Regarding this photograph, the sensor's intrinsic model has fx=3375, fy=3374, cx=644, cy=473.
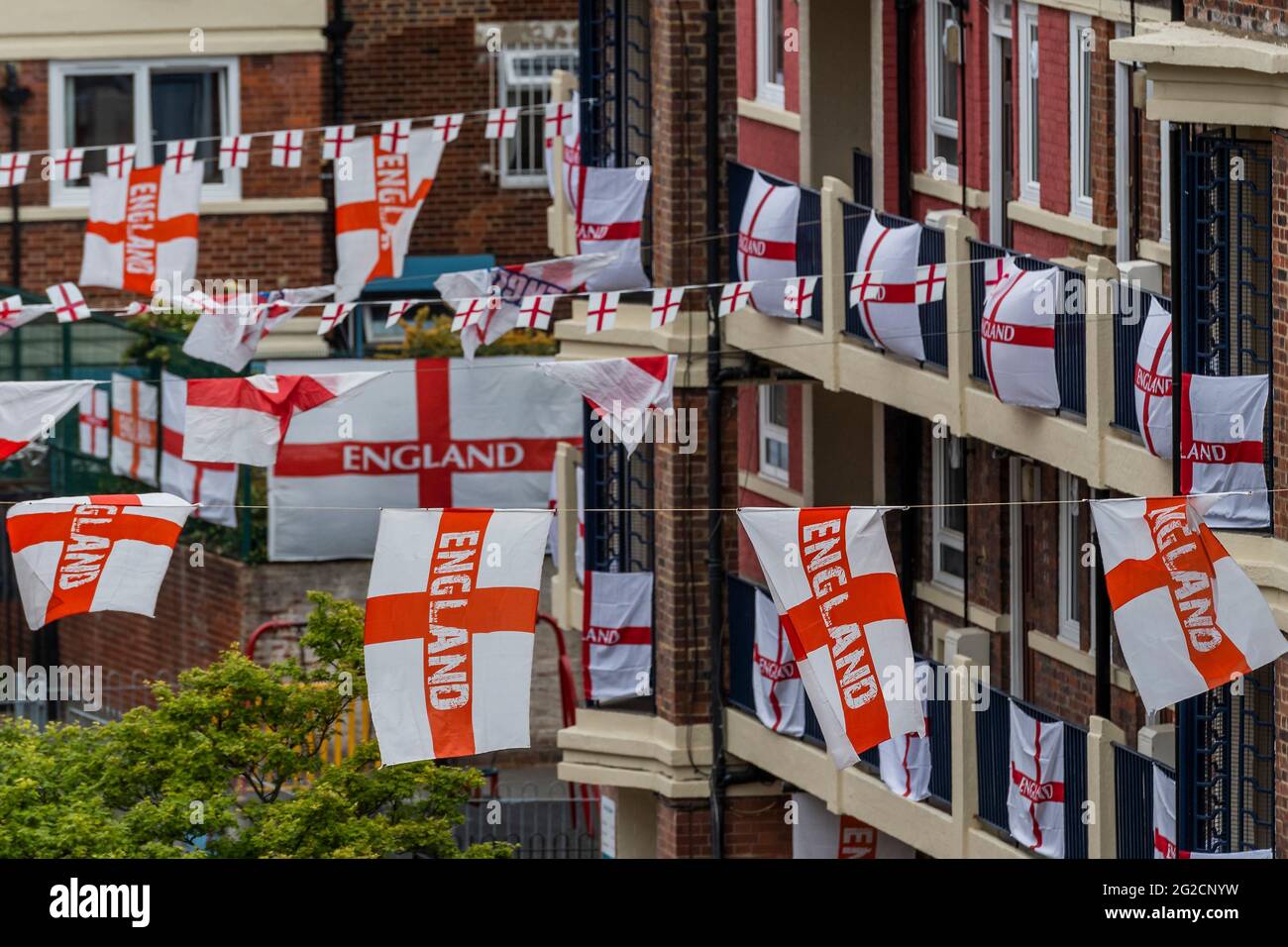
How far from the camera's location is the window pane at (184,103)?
4156 centimetres

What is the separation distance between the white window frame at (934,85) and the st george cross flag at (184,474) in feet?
36.5

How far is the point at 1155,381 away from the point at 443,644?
4.79 meters

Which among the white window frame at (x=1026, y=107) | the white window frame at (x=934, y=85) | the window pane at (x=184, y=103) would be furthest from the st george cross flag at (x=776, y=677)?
the window pane at (x=184, y=103)

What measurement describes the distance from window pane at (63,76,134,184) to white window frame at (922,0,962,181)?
16486mm

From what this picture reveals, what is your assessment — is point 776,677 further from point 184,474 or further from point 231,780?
point 184,474

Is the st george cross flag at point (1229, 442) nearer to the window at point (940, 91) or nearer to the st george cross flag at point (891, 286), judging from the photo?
the st george cross flag at point (891, 286)

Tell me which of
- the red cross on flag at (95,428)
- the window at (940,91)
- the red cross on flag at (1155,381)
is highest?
the window at (940,91)

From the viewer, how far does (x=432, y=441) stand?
37.0 m

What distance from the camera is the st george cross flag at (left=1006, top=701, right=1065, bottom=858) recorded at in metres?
22.9

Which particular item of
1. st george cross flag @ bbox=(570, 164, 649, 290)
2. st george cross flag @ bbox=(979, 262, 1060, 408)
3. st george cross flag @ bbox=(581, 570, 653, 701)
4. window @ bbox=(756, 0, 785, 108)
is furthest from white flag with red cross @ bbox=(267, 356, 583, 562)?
st george cross flag @ bbox=(979, 262, 1060, 408)

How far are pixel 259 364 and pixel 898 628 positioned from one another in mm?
16919
